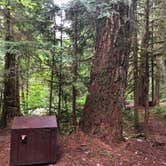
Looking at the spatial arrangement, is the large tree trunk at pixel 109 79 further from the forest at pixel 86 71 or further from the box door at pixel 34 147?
the box door at pixel 34 147

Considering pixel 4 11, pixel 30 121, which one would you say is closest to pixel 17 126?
pixel 30 121

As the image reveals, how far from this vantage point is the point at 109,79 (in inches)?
186

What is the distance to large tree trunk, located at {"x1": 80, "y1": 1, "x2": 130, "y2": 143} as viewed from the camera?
469 centimetres

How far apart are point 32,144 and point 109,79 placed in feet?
6.48

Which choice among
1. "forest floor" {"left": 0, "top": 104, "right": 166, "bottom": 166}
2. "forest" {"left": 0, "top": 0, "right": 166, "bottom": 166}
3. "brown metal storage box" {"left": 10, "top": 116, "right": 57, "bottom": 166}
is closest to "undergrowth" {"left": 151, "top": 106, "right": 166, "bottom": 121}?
"forest" {"left": 0, "top": 0, "right": 166, "bottom": 166}

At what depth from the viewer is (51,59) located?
17.2 ft

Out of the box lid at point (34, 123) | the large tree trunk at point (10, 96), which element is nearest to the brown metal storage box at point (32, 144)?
the box lid at point (34, 123)

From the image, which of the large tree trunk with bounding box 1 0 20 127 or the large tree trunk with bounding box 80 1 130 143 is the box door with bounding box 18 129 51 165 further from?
the large tree trunk with bounding box 1 0 20 127

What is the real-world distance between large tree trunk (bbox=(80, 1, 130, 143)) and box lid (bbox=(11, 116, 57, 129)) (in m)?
0.94

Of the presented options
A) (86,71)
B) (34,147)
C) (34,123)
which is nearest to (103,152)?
(34,147)

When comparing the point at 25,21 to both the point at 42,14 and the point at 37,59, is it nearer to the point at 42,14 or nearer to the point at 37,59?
the point at 42,14

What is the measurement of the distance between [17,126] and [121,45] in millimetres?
2611

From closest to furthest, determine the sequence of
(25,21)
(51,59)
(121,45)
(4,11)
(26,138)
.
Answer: (26,138) < (121,45) < (51,59) < (25,21) < (4,11)

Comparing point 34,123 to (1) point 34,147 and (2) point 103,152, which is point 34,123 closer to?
(1) point 34,147
